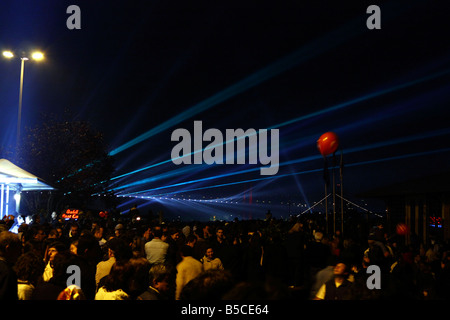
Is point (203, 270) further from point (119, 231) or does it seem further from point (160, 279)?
point (119, 231)

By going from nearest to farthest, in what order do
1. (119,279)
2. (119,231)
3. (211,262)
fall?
(119,279)
(211,262)
(119,231)

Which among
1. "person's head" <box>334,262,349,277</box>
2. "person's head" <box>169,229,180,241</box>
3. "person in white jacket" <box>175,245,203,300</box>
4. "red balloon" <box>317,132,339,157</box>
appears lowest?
"person in white jacket" <box>175,245,203,300</box>

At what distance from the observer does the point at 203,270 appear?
7305 millimetres

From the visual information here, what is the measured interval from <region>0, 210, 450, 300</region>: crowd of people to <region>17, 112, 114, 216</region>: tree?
1625cm

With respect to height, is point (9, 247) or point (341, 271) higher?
point (9, 247)

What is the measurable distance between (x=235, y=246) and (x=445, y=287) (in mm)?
3918

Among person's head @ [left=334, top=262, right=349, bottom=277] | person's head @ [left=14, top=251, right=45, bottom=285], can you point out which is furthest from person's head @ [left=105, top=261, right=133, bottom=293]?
person's head @ [left=334, top=262, right=349, bottom=277]

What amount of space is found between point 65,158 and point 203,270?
22.6 m

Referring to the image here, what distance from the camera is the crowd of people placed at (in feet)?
10.7

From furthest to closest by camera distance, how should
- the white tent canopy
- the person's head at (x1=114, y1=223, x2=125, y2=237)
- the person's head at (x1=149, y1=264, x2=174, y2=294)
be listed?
the white tent canopy → the person's head at (x1=114, y1=223, x2=125, y2=237) → the person's head at (x1=149, y1=264, x2=174, y2=294)

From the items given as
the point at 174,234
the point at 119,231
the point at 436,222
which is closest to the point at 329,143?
the point at 174,234

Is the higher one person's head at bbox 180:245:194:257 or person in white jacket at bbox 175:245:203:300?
person's head at bbox 180:245:194:257

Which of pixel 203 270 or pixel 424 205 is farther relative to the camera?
pixel 424 205

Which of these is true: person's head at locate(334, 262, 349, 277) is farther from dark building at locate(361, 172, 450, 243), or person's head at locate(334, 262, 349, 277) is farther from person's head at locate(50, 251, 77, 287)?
dark building at locate(361, 172, 450, 243)
